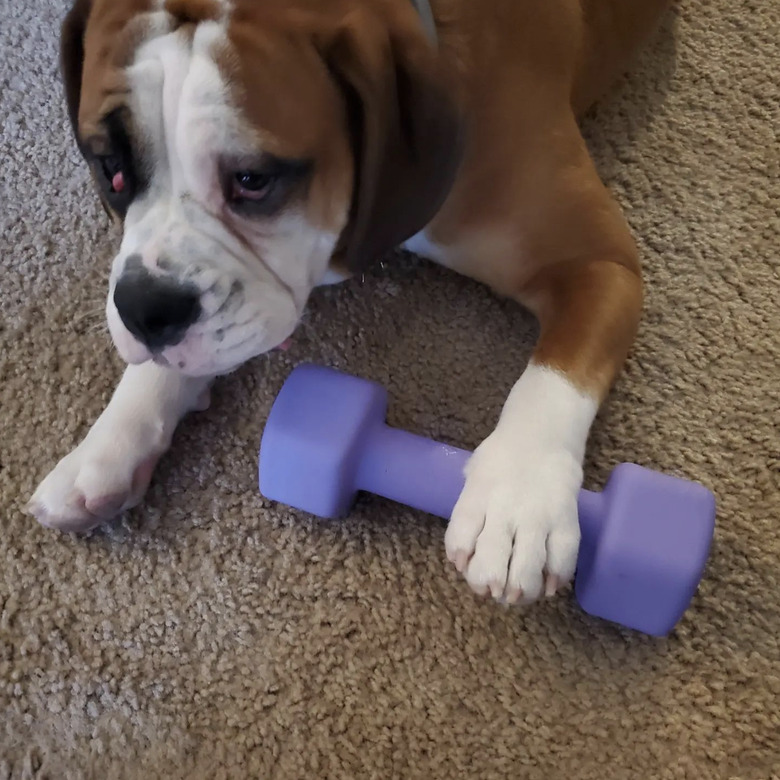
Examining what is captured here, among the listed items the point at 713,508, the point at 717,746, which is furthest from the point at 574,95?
the point at 717,746

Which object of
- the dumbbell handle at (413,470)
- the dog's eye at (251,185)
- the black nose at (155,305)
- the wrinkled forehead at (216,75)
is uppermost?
the wrinkled forehead at (216,75)

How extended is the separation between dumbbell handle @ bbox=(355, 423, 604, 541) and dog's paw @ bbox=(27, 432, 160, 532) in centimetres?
29

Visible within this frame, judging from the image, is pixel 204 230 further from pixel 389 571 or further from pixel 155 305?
pixel 389 571

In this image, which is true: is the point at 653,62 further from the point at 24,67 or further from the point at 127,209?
the point at 24,67

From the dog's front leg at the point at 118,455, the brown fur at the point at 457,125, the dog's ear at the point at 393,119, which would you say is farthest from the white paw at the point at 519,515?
the dog's front leg at the point at 118,455

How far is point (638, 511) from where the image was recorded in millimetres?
958

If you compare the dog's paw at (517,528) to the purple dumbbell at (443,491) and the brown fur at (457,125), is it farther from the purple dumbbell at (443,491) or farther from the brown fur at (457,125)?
the brown fur at (457,125)

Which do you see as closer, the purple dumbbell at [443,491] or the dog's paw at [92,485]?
the purple dumbbell at [443,491]


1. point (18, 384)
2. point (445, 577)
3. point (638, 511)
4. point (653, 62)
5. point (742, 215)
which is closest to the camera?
point (638, 511)

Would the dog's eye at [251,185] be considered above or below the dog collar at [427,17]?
below

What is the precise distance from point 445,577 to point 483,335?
1.17 ft

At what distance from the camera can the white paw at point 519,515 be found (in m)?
0.96

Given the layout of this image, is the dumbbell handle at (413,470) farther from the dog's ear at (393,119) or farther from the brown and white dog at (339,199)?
the dog's ear at (393,119)

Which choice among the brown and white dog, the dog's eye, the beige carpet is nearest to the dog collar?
the brown and white dog
